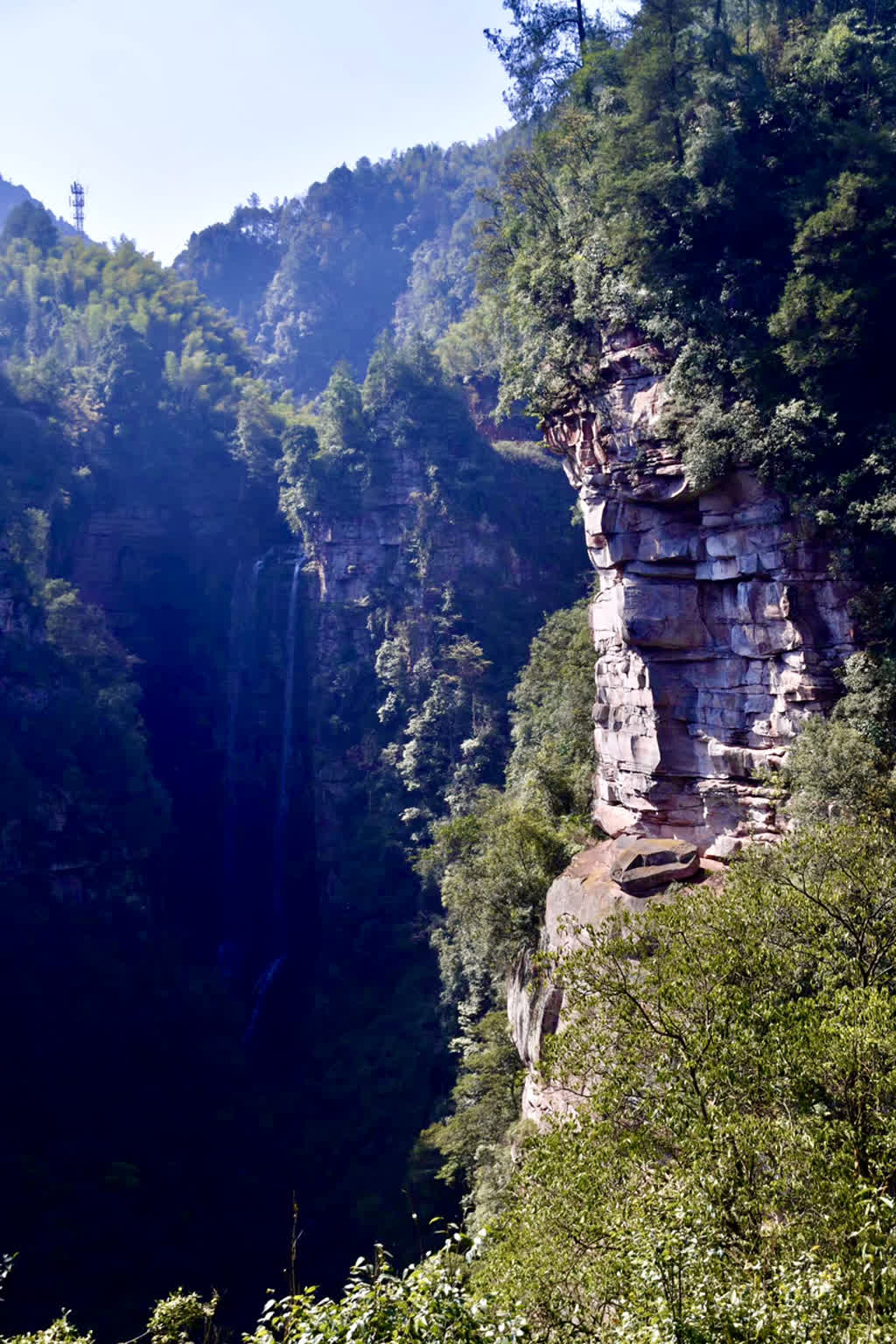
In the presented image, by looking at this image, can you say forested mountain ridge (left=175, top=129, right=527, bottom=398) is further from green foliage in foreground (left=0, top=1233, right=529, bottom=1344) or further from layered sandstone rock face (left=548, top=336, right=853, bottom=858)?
green foliage in foreground (left=0, top=1233, right=529, bottom=1344)

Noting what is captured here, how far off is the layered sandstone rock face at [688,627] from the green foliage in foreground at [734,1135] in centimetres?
584

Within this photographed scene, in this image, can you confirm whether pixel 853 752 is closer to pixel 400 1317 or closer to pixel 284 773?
pixel 400 1317

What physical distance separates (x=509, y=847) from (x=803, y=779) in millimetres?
9258

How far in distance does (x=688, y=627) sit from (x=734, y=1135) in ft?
43.4

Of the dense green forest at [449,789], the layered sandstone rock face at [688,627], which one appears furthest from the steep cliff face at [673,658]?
the dense green forest at [449,789]

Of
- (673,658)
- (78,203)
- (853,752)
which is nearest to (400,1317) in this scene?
(853,752)

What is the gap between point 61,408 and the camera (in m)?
50.7

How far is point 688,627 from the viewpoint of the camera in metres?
21.5

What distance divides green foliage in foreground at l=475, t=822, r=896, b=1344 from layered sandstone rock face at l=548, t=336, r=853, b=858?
584 centimetres

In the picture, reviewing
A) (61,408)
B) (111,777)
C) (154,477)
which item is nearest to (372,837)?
(111,777)

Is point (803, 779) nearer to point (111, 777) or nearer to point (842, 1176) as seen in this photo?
point (842, 1176)

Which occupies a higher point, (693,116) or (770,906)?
(693,116)

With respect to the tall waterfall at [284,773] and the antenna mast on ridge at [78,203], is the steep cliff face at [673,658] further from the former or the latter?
the antenna mast on ridge at [78,203]

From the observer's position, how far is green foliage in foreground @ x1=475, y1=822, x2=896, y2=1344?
25.4 feet
